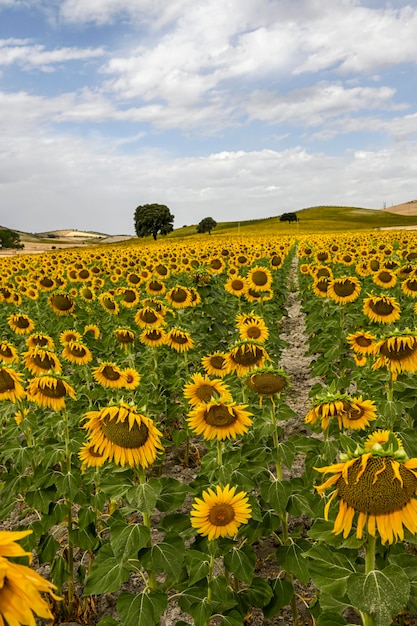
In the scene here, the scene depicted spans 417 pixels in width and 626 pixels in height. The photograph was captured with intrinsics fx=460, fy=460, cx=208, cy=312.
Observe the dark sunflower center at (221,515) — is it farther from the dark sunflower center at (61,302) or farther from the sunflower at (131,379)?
the dark sunflower center at (61,302)

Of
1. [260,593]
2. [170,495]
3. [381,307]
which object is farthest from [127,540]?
[381,307]

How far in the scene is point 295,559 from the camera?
11.1ft

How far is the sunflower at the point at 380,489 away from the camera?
179 cm

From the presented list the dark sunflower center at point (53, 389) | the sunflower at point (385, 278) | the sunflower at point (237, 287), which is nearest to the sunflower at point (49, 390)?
the dark sunflower center at point (53, 389)

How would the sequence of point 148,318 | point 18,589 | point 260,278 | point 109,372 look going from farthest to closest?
point 260,278 < point 148,318 < point 109,372 < point 18,589

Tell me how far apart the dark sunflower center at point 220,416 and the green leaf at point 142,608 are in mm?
1191

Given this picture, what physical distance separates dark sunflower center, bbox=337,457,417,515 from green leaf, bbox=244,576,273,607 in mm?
1877

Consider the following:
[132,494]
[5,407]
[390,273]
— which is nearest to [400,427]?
[132,494]

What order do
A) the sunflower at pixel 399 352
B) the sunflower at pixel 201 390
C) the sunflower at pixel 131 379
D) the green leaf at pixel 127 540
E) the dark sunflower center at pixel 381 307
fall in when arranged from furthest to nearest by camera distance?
the dark sunflower center at pixel 381 307
the sunflower at pixel 131 379
the sunflower at pixel 201 390
the sunflower at pixel 399 352
the green leaf at pixel 127 540

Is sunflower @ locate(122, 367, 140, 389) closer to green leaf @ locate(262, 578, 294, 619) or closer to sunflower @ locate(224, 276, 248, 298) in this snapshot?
green leaf @ locate(262, 578, 294, 619)

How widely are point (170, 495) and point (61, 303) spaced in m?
5.92

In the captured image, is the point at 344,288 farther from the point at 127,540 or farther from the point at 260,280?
the point at 127,540

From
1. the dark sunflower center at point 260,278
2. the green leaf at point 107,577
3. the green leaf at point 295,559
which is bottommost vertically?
the green leaf at point 295,559

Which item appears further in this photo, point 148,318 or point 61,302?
point 61,302
